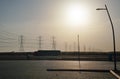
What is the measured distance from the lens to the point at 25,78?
1123 inches

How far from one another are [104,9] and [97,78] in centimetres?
1191

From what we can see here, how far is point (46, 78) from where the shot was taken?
28.7 metres

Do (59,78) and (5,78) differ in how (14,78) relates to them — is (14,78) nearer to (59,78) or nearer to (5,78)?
(5,78)

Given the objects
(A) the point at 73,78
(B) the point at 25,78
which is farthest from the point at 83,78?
(B) the point at 25,78

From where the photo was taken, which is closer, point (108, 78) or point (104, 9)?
point (108, 78)

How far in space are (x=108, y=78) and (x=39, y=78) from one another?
7.01 metres

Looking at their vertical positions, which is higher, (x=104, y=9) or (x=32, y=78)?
(x=104, y=9)

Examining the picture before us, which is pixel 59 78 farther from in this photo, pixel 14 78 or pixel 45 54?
pixel 45 54

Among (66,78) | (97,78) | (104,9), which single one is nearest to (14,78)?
(66,78)

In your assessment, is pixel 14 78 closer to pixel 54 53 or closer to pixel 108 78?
pixel 108 78

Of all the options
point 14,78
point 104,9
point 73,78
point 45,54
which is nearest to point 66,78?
point 73,78

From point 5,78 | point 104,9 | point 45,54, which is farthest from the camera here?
point 45,54

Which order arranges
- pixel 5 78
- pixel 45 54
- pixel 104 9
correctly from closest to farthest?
pixel 5 78 → pixel 104 9 → pixel 45 54

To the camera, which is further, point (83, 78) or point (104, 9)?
point (104, 9)
